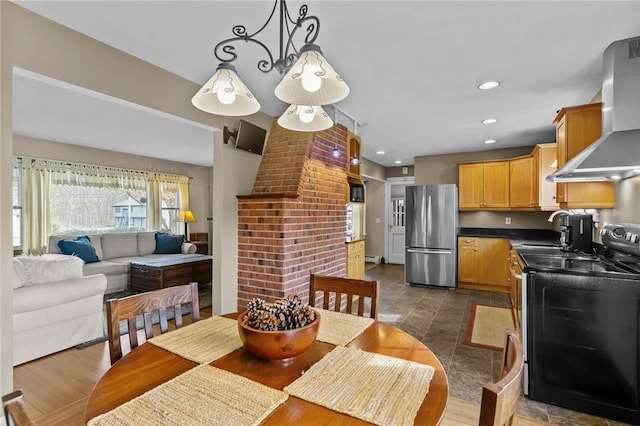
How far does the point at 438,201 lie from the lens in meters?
5.29

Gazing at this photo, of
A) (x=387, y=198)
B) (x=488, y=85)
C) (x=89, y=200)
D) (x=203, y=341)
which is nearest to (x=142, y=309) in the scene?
(x=203, y=341)

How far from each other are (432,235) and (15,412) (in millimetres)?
5340

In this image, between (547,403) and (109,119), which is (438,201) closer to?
(547,403)

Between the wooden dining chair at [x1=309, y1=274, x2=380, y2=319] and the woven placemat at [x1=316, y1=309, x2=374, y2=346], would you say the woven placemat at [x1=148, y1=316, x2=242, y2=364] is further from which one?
the wooden dining chair at [x1=309, y1=274, x2=380, y2=319]

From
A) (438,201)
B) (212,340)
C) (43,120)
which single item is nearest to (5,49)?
(212,340)

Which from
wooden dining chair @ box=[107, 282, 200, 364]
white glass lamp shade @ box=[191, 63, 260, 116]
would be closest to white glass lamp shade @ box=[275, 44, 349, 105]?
white glass lamp shade @ box=[191, 63, 260, 116]

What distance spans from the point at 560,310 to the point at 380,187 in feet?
19.3

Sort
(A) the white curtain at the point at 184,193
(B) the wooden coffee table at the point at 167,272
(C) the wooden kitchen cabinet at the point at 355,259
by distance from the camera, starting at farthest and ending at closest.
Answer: (A) the white curtain at the point at 184,193, (B) the wooden coffee table at the point at 167,272, (C) the wooden kitchen cabinet at the point at 355,259

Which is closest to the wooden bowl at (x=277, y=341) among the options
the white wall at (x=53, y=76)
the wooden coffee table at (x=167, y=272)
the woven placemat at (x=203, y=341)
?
the woven placemat at (x=203, y=341)

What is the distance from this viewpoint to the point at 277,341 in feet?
3.52

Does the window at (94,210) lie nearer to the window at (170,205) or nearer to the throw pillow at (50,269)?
the window at (170,205)

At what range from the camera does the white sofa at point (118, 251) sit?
486cm

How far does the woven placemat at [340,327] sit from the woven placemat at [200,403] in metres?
0.43

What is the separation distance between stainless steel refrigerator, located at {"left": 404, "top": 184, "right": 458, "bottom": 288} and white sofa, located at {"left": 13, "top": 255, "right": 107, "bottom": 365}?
14.4ft
